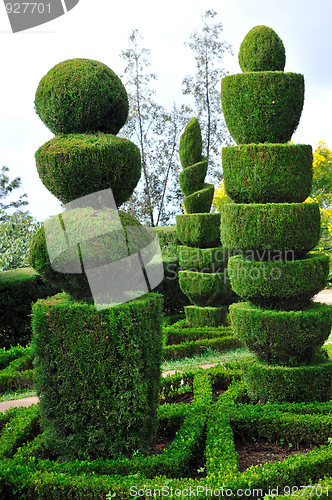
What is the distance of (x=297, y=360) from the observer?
503 cm

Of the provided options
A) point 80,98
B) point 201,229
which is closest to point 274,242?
point 80,98

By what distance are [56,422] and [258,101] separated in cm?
451

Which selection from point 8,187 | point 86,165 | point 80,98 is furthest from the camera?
point 8,187

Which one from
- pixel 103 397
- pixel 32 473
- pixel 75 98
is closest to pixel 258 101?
pixel 75 98

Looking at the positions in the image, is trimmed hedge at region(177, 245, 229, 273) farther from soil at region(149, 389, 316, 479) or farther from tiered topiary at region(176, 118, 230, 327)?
soil at region(149, 389, 316, 479)

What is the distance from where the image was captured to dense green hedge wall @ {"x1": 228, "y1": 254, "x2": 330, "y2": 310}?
488 cm

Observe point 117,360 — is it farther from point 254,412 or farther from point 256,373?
point 256,373

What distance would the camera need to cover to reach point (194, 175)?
972cm

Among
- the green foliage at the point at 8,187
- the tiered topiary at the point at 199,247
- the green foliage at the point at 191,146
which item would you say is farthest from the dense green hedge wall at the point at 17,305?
the green foliage at the point at 8,187

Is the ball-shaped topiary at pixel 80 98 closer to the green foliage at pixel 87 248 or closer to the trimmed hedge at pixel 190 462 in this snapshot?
the green foliage at pixel 87 248

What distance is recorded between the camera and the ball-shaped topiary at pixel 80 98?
13.4 ft

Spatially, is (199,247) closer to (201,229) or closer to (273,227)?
(201,229)

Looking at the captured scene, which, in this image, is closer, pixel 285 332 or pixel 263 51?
pixel 285 332

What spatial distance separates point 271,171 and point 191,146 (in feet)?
17.2
